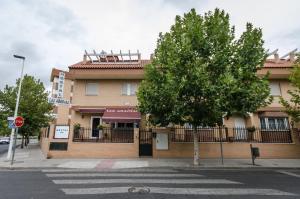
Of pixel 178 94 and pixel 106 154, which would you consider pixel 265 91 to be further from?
pixel 106 154

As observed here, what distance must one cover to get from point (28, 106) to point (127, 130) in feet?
56.9

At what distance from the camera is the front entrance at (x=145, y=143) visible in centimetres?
1644

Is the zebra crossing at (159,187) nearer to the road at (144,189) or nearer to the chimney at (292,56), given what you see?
the road at (144,189)

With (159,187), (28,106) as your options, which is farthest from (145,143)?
(28,106)

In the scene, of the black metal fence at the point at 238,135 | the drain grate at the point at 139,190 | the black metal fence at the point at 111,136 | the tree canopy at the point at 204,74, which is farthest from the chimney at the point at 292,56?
the drain grate at the point at 139,190

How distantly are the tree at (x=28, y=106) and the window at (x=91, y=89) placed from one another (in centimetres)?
1136

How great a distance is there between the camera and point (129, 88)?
20.4 metres

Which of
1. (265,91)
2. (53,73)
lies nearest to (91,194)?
(265,91)

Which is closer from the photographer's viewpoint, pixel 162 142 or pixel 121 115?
pixel 162 142

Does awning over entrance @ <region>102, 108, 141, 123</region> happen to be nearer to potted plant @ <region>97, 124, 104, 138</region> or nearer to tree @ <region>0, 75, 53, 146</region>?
potted plant @ <region>97, 124, 104, 138</region>

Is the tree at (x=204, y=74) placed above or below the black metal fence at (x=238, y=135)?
above

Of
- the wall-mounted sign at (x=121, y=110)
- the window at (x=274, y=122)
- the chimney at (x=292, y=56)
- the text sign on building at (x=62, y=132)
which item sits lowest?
the text sign on building at (x=62, y=132)

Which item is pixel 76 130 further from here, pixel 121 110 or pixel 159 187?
pixel 159 187

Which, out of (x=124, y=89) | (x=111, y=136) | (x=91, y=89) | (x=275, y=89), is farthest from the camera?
(x=124, y=89)
